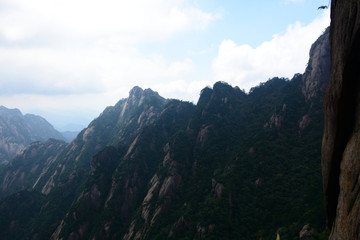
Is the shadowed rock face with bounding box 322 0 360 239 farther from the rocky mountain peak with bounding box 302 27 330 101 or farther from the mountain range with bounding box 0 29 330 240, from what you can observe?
the rocky mountain peak with bounding box 302 27 330 101

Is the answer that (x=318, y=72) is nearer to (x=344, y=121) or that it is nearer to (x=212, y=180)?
(x=212, y=180)

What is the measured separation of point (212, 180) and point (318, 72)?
2746 inches

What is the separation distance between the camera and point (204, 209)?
82438 millimetres

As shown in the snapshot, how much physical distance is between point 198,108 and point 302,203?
9057cm

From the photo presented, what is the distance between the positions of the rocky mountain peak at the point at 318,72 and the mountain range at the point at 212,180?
1.51ft

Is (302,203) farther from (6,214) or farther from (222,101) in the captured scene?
(6,214)

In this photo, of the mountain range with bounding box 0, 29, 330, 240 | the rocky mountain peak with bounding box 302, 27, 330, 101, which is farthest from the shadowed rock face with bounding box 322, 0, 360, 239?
the rocky mountain peak with bounding box 302, 27, 330, 101

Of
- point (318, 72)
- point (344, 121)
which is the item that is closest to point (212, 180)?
point (318, 72)

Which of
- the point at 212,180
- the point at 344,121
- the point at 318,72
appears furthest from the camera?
the point at 318,72

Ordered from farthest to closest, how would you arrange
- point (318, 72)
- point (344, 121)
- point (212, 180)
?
point (318, 72)
point (212, 180)
point (344, 121)

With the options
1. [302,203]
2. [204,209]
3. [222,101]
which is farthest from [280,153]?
[222,101]

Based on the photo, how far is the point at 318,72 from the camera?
10638cm

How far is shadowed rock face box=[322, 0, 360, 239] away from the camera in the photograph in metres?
16.2

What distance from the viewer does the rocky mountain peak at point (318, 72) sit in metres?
104
